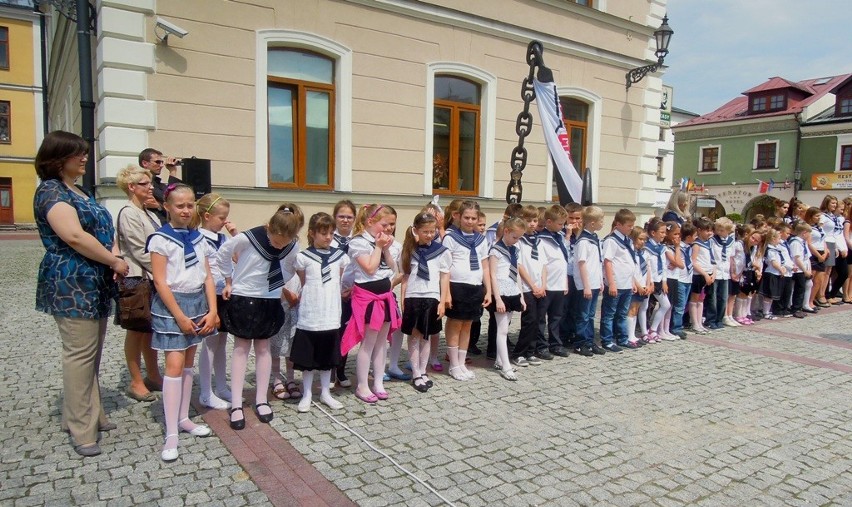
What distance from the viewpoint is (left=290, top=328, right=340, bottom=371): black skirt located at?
420cm

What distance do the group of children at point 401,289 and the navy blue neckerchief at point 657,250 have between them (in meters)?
0.02

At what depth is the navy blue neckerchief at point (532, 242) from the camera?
5846 mm

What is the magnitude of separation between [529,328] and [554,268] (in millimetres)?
703

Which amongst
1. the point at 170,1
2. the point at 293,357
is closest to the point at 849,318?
the point at 293,357

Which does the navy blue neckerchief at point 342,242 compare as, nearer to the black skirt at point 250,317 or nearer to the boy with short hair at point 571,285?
the black skirt at point 250,317

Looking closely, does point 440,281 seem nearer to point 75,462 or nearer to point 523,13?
point 75,462

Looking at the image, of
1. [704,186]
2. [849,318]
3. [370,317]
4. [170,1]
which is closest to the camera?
[370,317]

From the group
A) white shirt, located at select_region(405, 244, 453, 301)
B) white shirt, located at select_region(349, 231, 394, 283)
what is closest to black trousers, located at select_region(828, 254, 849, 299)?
white shirt, located at select_region(405, 244, 453, 301)

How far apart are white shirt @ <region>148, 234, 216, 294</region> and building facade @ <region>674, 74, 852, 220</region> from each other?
34813 millimetres

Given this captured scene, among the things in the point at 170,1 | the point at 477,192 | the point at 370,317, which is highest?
the point at 170,1

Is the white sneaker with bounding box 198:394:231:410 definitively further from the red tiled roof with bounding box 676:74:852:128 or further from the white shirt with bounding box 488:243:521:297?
the red tiled roof with bounding box 676:74:852:128

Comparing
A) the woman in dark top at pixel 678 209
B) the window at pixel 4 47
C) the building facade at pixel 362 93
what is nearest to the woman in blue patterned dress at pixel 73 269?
the building facade at pixel 362 93

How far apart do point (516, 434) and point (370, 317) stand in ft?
4.65

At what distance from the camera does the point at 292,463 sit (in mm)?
3404
